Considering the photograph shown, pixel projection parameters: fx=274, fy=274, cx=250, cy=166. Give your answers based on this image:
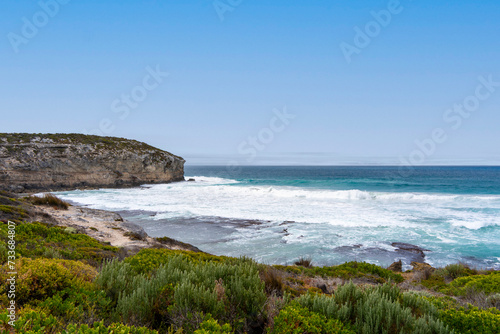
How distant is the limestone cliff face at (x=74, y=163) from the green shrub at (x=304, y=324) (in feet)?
150

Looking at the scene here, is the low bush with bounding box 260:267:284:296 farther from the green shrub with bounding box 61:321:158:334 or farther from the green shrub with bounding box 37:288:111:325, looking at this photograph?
the green shrub with bounding box 61:321:158:334

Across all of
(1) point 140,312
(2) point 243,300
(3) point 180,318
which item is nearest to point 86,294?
(1) point 140,312

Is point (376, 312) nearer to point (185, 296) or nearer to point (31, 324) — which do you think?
point (185, 296)

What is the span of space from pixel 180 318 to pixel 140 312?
56cm

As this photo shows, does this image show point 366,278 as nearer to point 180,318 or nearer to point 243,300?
point 243,300

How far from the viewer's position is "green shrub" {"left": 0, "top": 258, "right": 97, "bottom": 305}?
342 centimetres

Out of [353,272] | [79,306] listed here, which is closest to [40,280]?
[79,306]

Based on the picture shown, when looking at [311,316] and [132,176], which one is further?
[132,176]

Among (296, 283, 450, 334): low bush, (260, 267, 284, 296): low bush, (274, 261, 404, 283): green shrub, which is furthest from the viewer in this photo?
(274, 261, 404, 283): green shrub

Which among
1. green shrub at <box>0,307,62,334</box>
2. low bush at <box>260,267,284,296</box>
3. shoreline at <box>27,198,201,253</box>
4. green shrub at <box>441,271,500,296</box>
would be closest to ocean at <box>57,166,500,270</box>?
shoreline at <box>27,198,201,253</box>

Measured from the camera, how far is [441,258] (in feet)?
41.6

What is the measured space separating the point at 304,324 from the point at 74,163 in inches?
1936

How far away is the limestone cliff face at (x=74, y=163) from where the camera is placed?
3862 cm

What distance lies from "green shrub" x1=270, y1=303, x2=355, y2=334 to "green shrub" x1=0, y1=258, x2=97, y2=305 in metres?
2.66
